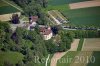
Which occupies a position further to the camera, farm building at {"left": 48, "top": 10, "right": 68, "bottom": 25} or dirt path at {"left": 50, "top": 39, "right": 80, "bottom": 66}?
farm building at {"left": 48, "top": 10, "right": 68, "bottom": 25}

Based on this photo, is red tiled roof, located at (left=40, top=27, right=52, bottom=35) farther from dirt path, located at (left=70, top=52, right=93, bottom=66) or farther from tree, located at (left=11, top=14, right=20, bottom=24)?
dirt path, located at (left=70, top=52, right=93, bottom=66)

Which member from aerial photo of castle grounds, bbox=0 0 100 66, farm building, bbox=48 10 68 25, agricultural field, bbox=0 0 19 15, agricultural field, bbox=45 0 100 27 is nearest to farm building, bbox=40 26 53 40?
aerial photo of castle grounds, bbox=0 0 100 66

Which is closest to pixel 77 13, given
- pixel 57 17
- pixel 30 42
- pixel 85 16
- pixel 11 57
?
pixel 85 16

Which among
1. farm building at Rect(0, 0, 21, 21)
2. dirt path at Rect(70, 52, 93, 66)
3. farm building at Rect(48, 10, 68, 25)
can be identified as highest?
farm building at Rect(0, 0, 21, 21)

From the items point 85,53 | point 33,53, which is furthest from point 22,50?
point 85,53

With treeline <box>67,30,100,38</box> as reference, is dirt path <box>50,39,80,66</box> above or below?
below

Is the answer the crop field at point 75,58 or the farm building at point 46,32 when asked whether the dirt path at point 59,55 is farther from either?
the farm building at point 46,32

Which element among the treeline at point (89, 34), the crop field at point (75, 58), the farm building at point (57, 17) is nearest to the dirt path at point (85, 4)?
the farm building at point (57, 17)
